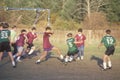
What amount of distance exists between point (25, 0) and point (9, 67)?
1767 inches

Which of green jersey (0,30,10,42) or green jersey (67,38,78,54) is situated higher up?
green jersey (0,30,10,42)

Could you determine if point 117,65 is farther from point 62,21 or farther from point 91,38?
point 62,21

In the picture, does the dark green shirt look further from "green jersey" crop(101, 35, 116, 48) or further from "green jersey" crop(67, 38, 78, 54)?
"green jersey" crop(101, 35, 116, 48)

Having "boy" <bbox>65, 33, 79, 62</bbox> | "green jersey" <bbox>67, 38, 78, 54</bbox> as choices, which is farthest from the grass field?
"green jersey" <bbox>67, 38, 78, 54</bbox>

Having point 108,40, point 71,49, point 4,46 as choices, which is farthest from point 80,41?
point 4,46

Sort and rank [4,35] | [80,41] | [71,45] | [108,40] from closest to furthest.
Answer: [4,35]
[108,40]
[71,45]
[80,41]

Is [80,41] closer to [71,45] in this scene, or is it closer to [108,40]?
[71,45]

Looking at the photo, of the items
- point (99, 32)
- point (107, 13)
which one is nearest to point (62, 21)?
point (107, 13)

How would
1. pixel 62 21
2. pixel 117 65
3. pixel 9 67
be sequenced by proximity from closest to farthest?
pixel 9 67 → pixel 117 65 → pixel 62 21

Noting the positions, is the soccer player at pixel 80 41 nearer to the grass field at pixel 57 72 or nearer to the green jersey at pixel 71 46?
the green jersey at pixel 71 46

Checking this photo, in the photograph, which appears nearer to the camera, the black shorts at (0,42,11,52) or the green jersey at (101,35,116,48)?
the black shorts at (0,42,11,52)

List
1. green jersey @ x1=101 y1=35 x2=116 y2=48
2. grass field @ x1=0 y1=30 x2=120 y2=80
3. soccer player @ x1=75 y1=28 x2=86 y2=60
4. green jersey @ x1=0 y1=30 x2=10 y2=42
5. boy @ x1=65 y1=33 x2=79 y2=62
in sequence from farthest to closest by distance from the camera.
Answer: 1. soccer player @ x1=75 y1=28 x2=86 y2=60
2. boy @ x1=65 y1=33 x2=79 y2=62
3. green jersey @ x1=101 y1=35 x2=116 y2=48
4. green jersey @ x1=0 y1=30 x2=10 y2=42
5. grass field @ x1=0 y1=30 x2=120 y2=80

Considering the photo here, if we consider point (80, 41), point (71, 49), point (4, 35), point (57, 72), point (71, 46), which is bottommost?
point (57, 72)

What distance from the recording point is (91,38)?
141 feet
